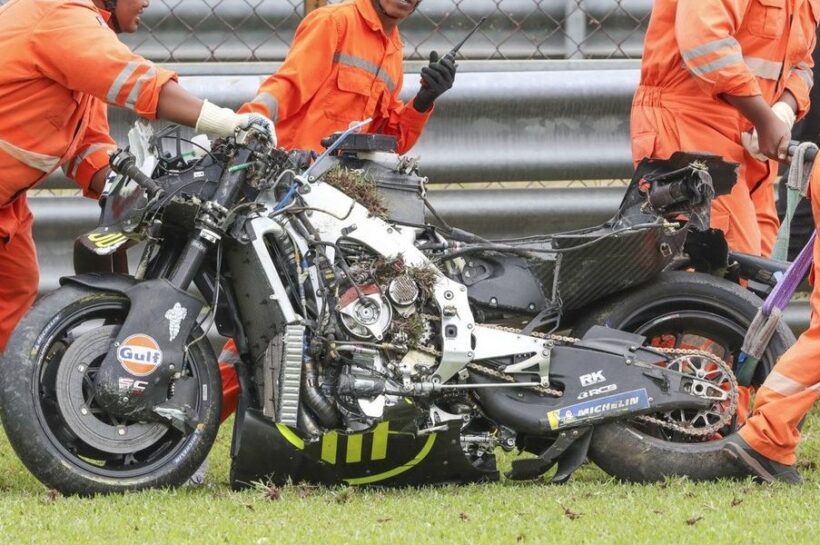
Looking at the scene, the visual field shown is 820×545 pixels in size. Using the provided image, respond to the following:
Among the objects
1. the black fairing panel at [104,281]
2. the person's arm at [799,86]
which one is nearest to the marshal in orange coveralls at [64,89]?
the black fairing panel at [104,281]

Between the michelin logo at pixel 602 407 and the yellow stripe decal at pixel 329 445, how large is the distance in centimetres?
74

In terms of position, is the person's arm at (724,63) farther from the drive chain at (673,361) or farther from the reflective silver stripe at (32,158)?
the reflective silver stripe at (32,158)

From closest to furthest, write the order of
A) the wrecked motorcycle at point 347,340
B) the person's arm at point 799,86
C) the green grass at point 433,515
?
the green grass at point 433,515 < the wrecked motorcycle at point 347,340 < the person's arm at point 799,86

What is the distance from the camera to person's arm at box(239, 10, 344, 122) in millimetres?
5684

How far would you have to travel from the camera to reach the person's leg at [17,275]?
5605 millimetres

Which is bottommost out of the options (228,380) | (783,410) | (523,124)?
(228,380)

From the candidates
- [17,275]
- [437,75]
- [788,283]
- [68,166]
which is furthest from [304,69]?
[788,283]

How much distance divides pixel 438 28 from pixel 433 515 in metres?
3.05

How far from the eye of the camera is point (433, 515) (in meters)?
4.45

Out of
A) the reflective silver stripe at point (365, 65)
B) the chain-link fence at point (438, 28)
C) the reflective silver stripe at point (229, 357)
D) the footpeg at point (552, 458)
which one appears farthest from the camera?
the chain-link fence at point (438, 28)

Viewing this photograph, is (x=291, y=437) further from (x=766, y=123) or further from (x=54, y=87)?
(x=766, y=123)

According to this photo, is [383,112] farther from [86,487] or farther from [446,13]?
[86,487]

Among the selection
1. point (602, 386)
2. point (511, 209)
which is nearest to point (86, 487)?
point (602, 386)

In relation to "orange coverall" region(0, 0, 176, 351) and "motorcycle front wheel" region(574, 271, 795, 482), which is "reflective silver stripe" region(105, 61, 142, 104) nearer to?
"orange coverall" region(0, 0, 176, 351)
